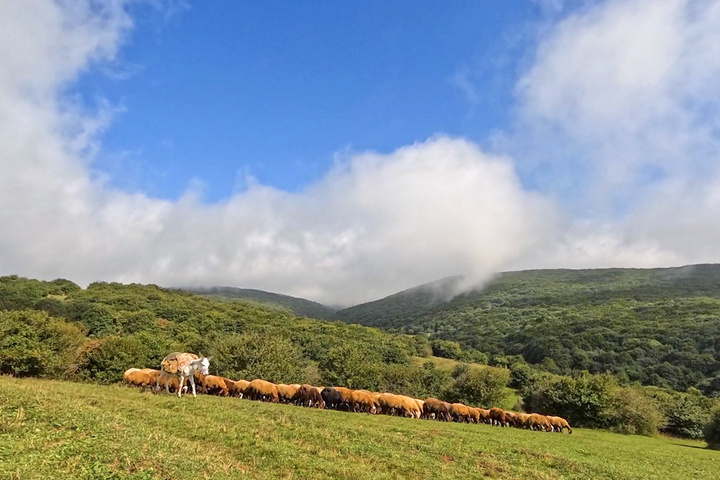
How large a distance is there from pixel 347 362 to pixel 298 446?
40353mm

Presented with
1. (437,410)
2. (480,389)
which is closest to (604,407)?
(480,389)

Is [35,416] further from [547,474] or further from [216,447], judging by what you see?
[547,474]

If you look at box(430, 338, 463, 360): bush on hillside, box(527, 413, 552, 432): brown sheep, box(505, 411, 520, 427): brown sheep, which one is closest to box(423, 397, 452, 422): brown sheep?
box(505, 411, 520, 427): brown sheep

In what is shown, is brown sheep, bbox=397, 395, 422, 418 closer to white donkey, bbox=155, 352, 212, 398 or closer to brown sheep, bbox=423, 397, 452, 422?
brown sheep, bbox=423, 397, 452, 422

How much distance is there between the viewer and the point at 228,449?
39.7 ft

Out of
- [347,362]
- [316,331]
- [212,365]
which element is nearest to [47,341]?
[212,365]

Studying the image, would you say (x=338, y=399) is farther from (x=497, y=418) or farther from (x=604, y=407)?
(x=604, y=407)

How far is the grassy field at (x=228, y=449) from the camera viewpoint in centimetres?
874

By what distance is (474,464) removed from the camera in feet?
48.0

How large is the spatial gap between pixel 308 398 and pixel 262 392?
350 cm

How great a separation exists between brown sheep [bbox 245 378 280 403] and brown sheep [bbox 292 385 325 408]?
59.0 inches

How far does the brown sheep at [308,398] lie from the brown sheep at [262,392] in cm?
150

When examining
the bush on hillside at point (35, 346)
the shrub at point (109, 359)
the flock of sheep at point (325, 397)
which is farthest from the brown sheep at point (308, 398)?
the bush on hillside at point (35, 346)

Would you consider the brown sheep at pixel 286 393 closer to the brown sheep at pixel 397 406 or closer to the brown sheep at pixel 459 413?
the brown sheep at pixel 397 406
